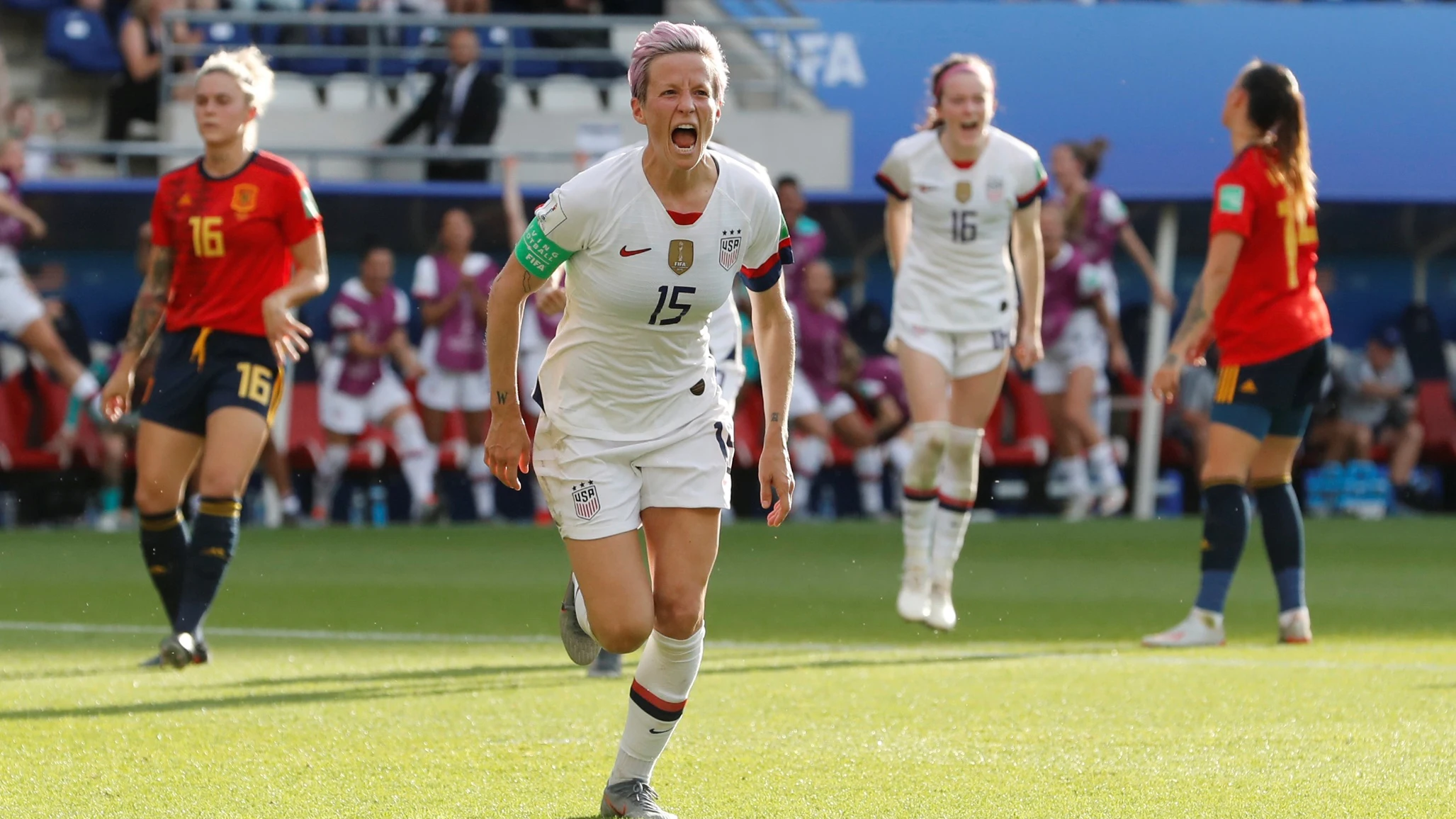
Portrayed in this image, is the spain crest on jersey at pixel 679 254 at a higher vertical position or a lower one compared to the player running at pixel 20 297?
higher

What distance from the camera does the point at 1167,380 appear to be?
25.7 feet

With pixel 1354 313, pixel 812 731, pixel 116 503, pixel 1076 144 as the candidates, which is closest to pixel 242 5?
pixel 116 503

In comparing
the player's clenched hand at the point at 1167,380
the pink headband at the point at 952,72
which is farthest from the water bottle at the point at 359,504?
the player's clenched hand at the point at 1167,380

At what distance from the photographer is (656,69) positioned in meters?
4.59

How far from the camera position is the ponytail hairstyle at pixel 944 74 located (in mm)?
8609

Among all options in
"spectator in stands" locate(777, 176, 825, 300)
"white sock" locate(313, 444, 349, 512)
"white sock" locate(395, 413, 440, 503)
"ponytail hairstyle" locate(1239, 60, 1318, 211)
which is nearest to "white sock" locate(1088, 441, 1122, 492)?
"spectator in stands" locate(777, 176, 825, 300)

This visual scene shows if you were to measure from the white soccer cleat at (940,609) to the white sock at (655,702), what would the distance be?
156 inches

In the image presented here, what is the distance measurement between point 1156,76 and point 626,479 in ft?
48.0

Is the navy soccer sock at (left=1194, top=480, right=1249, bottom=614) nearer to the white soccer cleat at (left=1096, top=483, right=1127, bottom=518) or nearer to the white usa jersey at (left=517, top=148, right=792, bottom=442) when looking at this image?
the white usa jersey at (left=517, top=148, right=792, bottom=442)

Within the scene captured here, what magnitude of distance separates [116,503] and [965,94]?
916 centimetres

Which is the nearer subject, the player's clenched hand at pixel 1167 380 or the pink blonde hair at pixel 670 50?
the pink blonde hair at pixel 670 50

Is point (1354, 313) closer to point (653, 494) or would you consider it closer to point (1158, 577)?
point (1158, 577)

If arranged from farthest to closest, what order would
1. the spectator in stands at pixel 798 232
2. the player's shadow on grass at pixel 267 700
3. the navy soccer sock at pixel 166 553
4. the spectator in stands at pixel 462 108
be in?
the spectator in stands at pixel 462 108, the spectator in stands at pixel 798 232, the navy soccer sock at pixel 166 553, the player's shadow on grass at pixel 267 700

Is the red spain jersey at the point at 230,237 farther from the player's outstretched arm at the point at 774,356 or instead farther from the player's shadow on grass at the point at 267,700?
the player's outstretched arm at the point at 774,356
